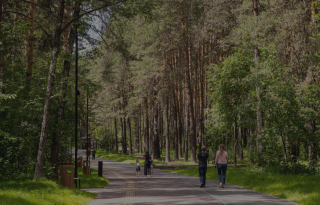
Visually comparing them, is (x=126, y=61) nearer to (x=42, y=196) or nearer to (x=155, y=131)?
(x=42, y=196)

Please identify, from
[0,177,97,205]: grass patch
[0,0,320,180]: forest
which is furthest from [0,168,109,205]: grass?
[0,0,320,180]: forest

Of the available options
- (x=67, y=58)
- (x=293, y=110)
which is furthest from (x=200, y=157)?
(x=67, y=58)

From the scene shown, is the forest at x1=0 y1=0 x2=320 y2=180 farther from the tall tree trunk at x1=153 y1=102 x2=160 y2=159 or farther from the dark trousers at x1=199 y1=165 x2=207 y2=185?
the tall tree trunk at x1=153 y1=102 x2=160 y2=159

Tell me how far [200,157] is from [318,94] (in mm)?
5841

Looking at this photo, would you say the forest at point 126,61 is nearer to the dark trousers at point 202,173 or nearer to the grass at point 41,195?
the grass at point 41,195

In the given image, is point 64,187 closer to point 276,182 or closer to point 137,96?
point 276,182

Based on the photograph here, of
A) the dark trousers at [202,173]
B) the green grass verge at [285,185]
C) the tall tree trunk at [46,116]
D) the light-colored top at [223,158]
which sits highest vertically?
the tall tree trunk at [46,116]

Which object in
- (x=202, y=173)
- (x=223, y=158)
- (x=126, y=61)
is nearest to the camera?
(x=223, y=158)

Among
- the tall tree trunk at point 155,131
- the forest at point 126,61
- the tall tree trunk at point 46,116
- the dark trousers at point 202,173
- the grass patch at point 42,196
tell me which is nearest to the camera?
the grass patch at point 42,196

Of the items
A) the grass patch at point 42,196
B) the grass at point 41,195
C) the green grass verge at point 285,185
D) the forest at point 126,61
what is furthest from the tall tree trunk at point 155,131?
the grass patch at point 42,196

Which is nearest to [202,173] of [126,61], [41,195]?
[41,195]

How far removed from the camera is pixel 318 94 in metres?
14.5

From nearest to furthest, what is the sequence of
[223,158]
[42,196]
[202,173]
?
[42,196], [223,158], [202,173]

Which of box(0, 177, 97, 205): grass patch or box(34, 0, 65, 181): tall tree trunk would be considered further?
box(34, 0, 65, 181): tall tree trunk
